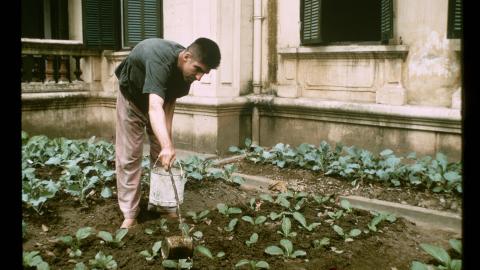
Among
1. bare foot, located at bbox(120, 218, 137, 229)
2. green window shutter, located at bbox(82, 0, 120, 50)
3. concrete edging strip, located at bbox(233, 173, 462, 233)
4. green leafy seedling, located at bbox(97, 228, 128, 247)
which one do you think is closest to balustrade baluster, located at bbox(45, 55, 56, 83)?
A: green window shutter, located at bbox(82, 0, 120, 50)

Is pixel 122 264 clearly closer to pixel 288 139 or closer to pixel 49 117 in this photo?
pixel 288 139

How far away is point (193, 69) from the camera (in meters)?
3.95

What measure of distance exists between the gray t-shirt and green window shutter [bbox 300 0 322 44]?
3709 millimetres

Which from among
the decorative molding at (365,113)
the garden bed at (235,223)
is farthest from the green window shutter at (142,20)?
the garden bed at (235,223)

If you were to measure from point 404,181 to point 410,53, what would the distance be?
2.06 metres

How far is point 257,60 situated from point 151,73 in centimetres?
472

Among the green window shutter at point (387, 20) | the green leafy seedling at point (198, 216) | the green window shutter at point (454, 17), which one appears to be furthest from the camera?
the green window shutter at point (387, 20)

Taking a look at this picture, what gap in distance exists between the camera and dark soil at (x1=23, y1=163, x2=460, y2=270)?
3.65 metres

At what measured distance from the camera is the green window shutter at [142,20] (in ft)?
29.3

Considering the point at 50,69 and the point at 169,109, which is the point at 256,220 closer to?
the point at 169,109

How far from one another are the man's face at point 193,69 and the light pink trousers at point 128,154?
68cm

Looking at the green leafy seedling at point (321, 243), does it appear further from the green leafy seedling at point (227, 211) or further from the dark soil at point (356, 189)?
the dark soil at point (356, 189)

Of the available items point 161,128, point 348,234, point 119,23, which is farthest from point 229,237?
point 119,23
